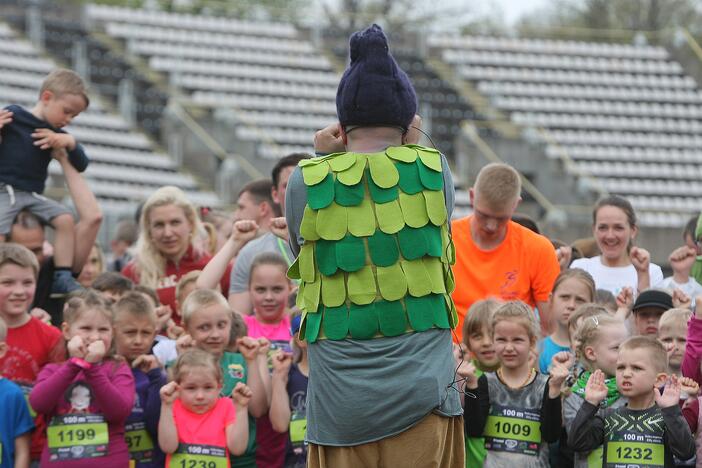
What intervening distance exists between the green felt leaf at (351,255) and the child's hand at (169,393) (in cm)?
245

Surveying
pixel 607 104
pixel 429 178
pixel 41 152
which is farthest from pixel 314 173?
pixel 607 104

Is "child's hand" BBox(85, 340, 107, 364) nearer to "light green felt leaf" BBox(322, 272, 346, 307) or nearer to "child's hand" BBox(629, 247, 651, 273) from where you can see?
"light green felt leaf" BBox(322, 272, 346, 307)

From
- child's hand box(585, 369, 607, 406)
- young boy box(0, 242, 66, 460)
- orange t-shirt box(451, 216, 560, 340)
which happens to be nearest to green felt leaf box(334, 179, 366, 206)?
child's hand box(585, 369, 607, 406)

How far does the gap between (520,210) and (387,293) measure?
14.6 meters

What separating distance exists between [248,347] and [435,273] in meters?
2.49

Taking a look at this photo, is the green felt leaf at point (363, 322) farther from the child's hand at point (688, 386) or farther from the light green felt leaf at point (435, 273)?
the child's hand at point (688, 386)

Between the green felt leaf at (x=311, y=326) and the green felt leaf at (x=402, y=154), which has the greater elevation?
the green felt leaf at (x=402, y=154)

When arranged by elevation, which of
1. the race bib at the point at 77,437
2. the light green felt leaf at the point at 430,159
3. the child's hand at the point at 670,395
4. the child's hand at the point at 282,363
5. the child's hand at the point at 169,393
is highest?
the light green felt leaf at the point at 430,159

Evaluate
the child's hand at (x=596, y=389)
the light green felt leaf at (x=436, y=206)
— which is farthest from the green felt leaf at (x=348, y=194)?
the child's hand at (x=596, y=389)

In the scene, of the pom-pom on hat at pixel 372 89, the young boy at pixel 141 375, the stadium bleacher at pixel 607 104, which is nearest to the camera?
the pom-pom on hat at pixel 372 89

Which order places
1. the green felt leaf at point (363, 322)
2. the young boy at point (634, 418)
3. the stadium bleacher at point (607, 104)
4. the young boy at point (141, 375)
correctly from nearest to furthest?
the green felt leaf at point (363, 322) < the young boy at point (634, 418) < the young boy at point (141, 375) < the stadium bleacher at point (607, 104)

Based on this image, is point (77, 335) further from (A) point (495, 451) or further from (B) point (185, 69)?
(B) point (185, 69)

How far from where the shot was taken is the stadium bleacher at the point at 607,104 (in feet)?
72.7

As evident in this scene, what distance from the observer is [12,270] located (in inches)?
276
